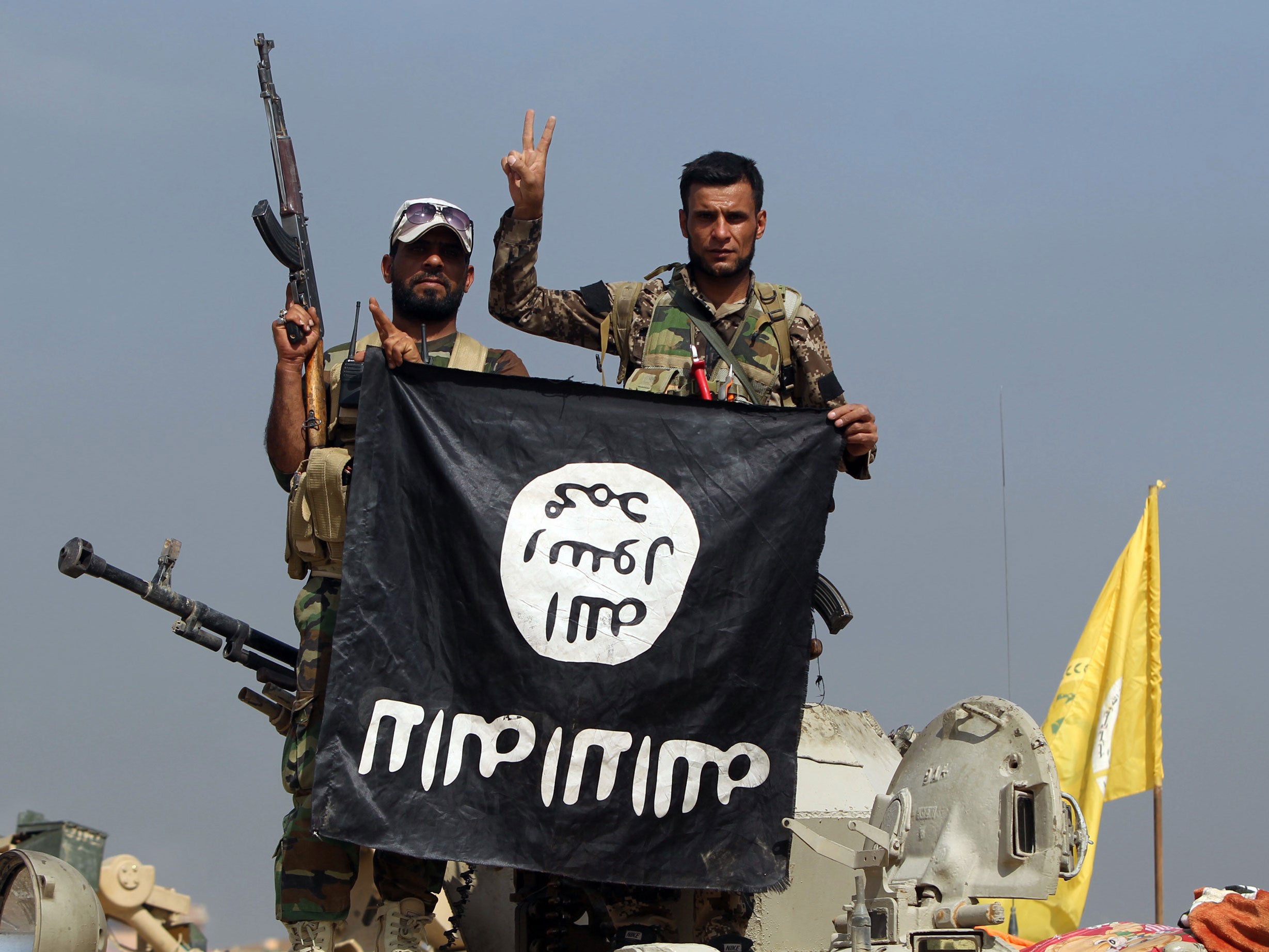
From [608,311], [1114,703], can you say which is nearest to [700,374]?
[608,311]

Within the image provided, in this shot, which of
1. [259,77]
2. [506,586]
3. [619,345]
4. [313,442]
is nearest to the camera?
[506,586]

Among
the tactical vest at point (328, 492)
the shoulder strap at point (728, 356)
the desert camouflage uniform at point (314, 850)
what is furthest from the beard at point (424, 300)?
the shoulder strap at point (728, 356)

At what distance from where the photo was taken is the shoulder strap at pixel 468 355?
639 cm

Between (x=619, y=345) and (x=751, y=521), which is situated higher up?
(x=619, y=345)

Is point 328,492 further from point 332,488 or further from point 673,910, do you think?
point 673,910

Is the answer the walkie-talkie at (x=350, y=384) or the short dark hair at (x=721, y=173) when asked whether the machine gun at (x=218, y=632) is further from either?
the short dark hair at (x=721, y=173)

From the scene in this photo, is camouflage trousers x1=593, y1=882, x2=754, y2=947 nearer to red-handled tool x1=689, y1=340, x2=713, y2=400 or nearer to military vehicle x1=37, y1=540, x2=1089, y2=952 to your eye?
military vehicle x1=37, y1=540, x2=1089, y2=952

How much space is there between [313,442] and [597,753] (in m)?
1.72

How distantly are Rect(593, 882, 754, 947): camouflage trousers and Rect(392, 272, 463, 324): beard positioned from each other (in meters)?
2.40

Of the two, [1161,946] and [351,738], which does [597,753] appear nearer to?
[351,738]

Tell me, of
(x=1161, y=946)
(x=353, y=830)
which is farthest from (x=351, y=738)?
(x=1161, y=946)

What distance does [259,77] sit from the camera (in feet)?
25.6

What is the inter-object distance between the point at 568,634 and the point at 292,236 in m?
2.64

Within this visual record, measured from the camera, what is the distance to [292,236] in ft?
23.7
